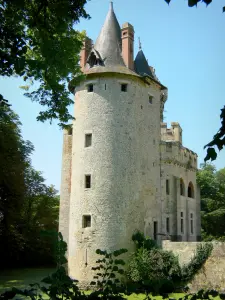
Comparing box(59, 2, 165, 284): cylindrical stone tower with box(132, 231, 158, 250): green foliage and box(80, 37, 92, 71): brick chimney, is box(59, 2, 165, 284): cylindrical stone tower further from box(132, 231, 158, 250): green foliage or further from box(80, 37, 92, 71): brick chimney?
box(80, 37, 92, 71): brick chimney

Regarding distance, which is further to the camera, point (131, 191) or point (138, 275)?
point (131, 191)

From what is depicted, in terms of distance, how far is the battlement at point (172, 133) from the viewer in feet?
90.3

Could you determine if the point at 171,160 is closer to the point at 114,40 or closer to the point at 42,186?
the point at 114,40

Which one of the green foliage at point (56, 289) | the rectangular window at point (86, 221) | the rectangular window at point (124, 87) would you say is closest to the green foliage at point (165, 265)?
the rectangular window at point (86, 221)

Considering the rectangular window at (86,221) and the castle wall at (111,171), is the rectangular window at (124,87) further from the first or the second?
the rectangular window at (86,221)

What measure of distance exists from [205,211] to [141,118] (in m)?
20.9

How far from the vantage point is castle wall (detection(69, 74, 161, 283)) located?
21844mm

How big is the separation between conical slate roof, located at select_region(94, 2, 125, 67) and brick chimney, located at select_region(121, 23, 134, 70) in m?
0.33

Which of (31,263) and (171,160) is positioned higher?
(171,160)

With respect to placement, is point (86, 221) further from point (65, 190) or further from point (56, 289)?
point (56, 289)

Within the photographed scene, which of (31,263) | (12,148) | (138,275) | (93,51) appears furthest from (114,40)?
(31,263)

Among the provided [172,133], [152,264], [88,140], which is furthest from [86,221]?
[172,133]

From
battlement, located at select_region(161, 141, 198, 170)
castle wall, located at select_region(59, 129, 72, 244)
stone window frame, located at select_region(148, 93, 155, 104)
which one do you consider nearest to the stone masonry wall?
battlement, located at select_region(161, 141, 198, 170)

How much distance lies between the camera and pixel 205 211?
41500mm
